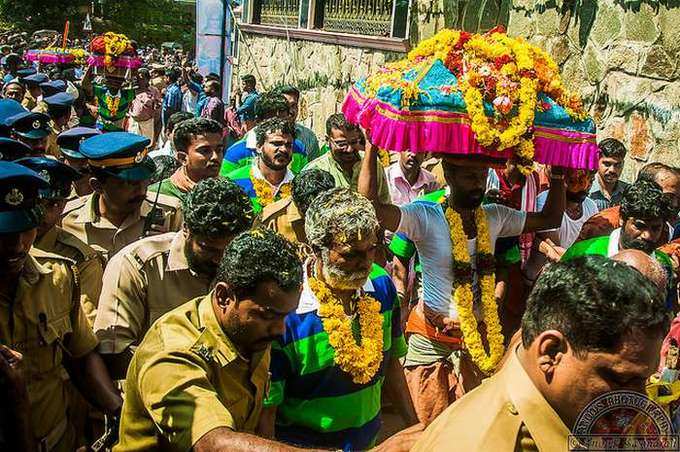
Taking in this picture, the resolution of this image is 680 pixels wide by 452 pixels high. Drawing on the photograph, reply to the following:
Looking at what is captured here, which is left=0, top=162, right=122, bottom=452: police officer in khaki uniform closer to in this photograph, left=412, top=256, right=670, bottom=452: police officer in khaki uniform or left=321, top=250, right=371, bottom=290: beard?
left=321, top=250, right=371, bottom=290: beard

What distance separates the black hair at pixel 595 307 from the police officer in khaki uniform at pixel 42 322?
206 centimetres

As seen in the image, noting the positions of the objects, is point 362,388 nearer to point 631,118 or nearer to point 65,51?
point 631,118

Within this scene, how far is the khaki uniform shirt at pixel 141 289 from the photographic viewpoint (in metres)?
3.59

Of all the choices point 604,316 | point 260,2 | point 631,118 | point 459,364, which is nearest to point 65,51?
point 260,2

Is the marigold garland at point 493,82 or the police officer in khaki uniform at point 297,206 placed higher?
the marigold garland at point 493,82

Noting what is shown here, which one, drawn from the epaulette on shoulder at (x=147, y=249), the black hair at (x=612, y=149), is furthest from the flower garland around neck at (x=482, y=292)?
the black hair at (x=612, y=149)

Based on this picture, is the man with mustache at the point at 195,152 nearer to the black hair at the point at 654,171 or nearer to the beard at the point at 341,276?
the beard at the point at 341,276

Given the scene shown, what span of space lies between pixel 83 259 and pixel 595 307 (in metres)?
2.82

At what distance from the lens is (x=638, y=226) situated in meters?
4.50

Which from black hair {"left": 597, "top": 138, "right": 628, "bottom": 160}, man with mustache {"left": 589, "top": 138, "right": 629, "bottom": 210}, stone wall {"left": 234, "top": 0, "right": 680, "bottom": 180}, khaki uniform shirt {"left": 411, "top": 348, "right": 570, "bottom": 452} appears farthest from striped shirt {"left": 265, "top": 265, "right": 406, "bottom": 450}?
stone wall {"left": 234, "top": 0, "right": 680, "bottom": 180}

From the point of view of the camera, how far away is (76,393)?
380 centimetres

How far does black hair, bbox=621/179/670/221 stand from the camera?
446cm

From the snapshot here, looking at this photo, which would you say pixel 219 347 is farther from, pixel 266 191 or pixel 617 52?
pixel 617 52

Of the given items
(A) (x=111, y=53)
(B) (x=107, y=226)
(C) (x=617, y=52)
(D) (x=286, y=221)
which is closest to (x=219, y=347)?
(B) (x=107, y=226)
